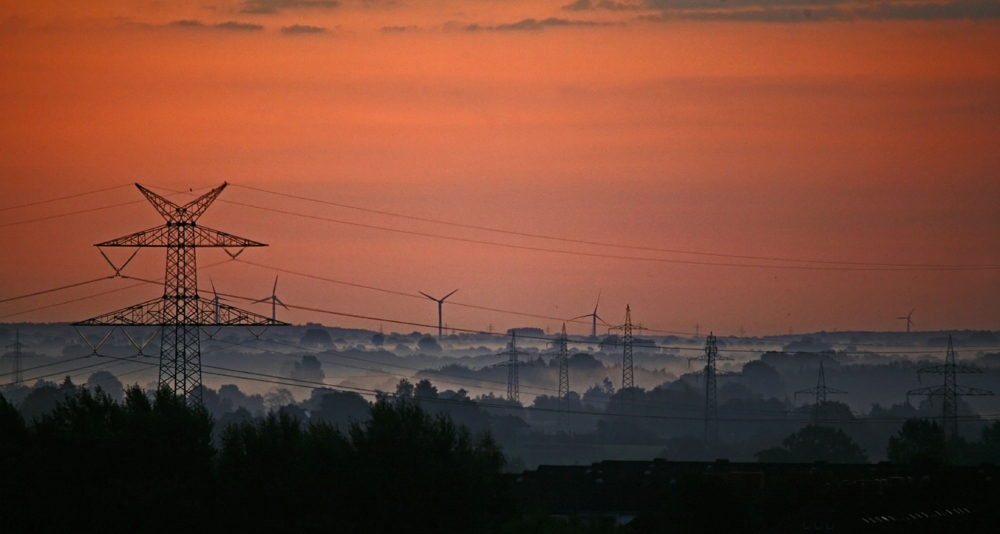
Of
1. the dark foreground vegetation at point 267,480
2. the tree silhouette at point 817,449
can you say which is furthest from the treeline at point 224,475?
the tree silhouette at point 817,449

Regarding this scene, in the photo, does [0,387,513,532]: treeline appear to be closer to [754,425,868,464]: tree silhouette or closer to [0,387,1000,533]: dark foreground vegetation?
[0,387,1000,533]: dark foreground vegetation

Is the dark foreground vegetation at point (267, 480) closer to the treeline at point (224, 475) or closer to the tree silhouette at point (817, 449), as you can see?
the treeline at point (224, 475)

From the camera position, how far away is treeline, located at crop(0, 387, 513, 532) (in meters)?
57.6

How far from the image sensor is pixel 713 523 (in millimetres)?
75312

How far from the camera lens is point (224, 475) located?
206 ft

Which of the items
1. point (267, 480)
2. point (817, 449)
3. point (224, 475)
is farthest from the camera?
point (817, 449)

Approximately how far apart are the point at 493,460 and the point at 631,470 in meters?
36.0

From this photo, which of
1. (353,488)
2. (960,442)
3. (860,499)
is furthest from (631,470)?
(960,442)

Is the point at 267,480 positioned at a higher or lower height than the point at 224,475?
lower

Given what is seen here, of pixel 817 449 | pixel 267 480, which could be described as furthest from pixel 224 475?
pixel 817 449

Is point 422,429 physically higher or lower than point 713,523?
higher

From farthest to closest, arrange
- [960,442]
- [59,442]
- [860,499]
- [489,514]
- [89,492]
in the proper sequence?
[960,442] → [860,499] → [489,514] → [59,442] → [89,492]

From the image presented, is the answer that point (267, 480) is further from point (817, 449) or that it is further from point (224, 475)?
point (817, 449)

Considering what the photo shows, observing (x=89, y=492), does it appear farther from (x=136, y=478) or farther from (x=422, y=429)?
(x=422, y=429)
